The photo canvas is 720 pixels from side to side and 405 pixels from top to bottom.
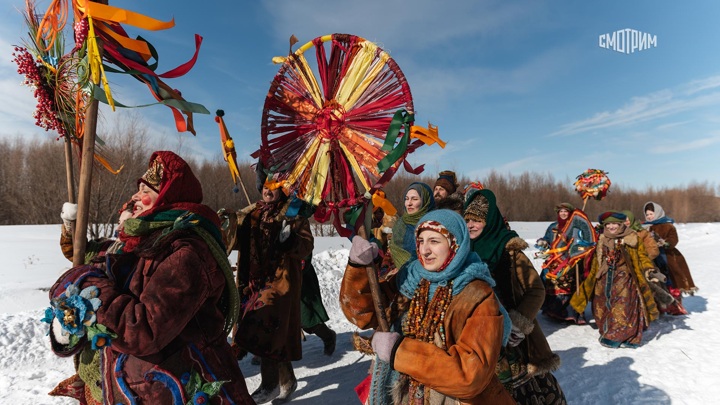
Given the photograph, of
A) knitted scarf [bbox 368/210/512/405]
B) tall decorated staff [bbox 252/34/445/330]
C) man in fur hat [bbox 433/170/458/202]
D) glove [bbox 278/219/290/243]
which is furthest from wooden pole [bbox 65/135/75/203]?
man in fur hat [bbox 433/170/458/202]

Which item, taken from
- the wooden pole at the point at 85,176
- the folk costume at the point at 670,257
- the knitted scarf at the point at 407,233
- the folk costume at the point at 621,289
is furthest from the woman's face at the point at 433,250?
the folk costume at the point at 670,257

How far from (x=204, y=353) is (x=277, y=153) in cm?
102

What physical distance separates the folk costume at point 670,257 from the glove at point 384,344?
7.54 meters

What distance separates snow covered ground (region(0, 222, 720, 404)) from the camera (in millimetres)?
3842

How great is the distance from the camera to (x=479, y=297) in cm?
179

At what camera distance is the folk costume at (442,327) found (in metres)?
1.63

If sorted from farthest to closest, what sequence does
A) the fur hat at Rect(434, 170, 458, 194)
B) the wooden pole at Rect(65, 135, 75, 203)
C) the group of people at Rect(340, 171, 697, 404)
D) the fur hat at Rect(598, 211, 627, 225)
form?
the fur hat at Rect(598, 211, 627, 225) → the fur hat at Rect(434, 170, 458, 194) → the wooden pole at Rect(65, 135, 75, 203) → the group of people at Rect(340, 171, 697, 404)

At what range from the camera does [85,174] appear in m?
1.81

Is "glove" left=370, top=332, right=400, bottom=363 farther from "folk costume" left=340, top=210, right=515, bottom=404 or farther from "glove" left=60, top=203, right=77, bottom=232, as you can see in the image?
"glove" left=60, top=203, right=77, bottom=232

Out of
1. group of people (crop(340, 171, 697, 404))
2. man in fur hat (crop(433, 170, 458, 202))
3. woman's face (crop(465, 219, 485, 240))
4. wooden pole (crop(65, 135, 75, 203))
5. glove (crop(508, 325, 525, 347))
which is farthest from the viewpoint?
man in fur hat (crop(433, 170, 458, 202))

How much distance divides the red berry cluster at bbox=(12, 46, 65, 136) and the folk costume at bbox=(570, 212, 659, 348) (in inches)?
250

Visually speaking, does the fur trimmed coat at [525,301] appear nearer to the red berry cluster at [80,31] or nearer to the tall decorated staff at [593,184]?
the red berry cluster at [80,31]

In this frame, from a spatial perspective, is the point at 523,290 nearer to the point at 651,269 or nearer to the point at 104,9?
the point at 104,9

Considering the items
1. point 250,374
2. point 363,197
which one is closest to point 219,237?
point 363,197
